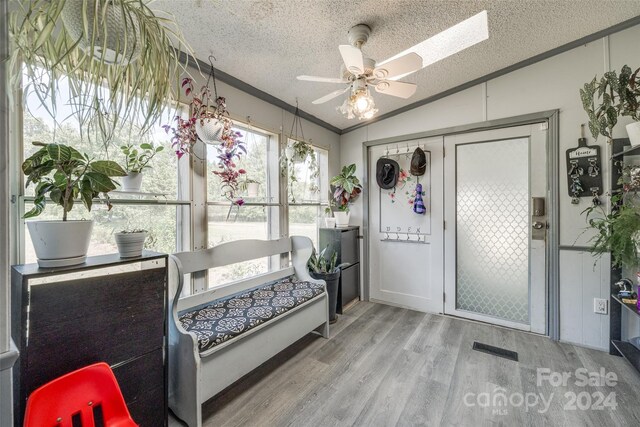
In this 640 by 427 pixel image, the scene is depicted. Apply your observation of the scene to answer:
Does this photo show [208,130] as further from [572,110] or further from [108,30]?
[572,110]

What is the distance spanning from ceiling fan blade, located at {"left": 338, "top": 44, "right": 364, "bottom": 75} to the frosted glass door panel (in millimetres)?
1984

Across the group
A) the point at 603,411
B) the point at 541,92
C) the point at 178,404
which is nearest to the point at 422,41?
the point at 541,92

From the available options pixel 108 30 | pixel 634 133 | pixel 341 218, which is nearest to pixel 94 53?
pixel 108 30

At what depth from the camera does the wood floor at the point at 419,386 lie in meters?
1.67

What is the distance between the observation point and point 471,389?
192cm

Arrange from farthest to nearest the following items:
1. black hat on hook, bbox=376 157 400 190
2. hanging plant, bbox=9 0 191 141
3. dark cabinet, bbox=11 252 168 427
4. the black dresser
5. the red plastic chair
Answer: black hat on hook, bbox=376 157 400 190 < the black dresser < dark cabinet, bbox=11 252 168 427 < the red plastic chair < hanging plant, bbox=9 0 191 141

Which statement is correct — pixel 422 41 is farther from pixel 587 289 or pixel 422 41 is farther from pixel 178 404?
pixel 178 404

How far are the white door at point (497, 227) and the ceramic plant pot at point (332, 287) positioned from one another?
1.32 meters

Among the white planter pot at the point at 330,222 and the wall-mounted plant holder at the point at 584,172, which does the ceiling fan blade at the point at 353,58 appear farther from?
the wall-mounted plant holder at the point at 584,172

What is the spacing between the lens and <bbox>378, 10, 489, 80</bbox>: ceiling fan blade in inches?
79.0

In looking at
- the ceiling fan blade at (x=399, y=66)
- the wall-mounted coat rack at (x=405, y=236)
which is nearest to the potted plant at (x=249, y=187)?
the ceiling fan blade at (x=399, y=66)

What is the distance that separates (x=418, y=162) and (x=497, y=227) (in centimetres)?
110

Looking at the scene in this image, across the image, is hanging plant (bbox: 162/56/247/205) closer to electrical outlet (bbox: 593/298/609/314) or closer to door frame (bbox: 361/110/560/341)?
door frame (bbox: 361/110/560/341)

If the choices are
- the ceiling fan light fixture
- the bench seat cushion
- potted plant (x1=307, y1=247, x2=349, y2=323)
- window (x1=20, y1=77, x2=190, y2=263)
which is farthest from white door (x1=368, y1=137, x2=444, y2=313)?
window (x1=20, y1=77, x2=190, y2=263)
